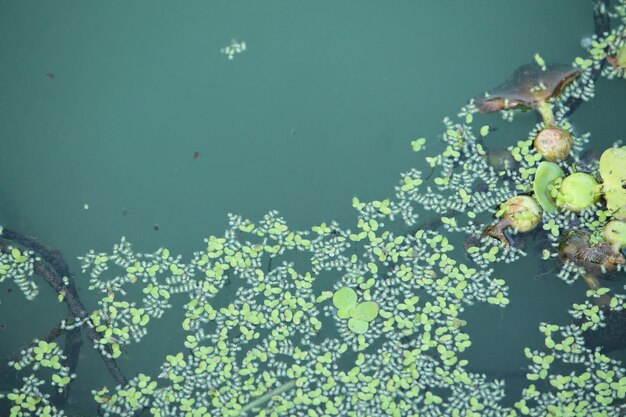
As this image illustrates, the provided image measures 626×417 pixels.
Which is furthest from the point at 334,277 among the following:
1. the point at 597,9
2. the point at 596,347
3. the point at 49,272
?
the point at 597,9

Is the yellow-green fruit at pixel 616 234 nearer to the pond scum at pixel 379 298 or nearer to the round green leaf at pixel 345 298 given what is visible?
the pond scum at pixel 379 298

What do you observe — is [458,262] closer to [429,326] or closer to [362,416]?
[429,326]

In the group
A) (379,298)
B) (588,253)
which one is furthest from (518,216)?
(379,298)

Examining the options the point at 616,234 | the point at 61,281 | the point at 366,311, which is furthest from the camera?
the point at 61,281

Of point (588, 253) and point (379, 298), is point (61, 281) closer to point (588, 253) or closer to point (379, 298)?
point (379, 298)

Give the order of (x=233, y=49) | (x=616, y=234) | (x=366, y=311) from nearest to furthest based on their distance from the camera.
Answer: (x=616, y=234)
(x=366, y=311)
(x=233, y=49)

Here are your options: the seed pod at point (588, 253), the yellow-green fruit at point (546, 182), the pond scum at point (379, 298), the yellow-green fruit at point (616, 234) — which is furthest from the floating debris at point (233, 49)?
the yellow-green fruit at point (616, 234)
